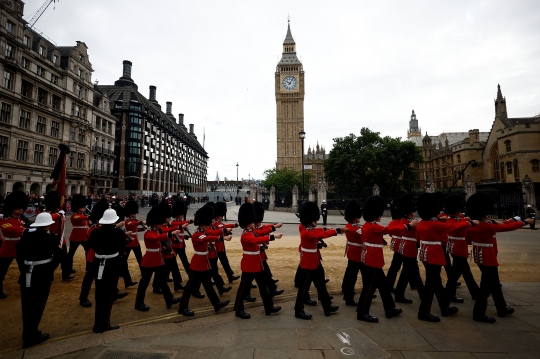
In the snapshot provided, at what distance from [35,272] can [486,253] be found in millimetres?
7826

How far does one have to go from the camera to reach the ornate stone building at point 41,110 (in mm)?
27297

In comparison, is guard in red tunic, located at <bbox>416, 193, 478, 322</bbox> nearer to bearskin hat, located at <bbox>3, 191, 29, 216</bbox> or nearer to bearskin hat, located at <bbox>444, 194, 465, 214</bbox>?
bearskin hat, located at <bbox>444, 194, 465, 214</bbox>

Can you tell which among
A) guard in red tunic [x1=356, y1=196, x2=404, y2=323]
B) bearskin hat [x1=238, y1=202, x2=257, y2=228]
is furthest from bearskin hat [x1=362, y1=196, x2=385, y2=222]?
bearskin hat [x1=238, y1=202, x2=257, y2=228]

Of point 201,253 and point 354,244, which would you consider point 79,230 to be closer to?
point 201,253

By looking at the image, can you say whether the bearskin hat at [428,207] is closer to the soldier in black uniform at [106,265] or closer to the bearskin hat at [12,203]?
the soldier in black uniform at [106,265]

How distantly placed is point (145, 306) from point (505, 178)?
193 ft

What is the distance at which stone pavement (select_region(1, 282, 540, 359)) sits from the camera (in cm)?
379

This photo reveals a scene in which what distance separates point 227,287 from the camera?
22.2ft

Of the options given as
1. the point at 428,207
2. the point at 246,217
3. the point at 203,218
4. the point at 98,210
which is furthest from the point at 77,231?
the point at 428,207

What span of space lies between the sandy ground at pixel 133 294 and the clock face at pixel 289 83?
91.0 meters

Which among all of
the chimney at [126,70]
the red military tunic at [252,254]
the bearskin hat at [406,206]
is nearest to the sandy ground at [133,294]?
the red military tunic at [252,254]

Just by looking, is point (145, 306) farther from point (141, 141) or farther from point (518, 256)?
point (141, 141)

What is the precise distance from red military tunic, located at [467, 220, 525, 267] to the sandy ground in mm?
2102

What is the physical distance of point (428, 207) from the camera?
5.55 m
